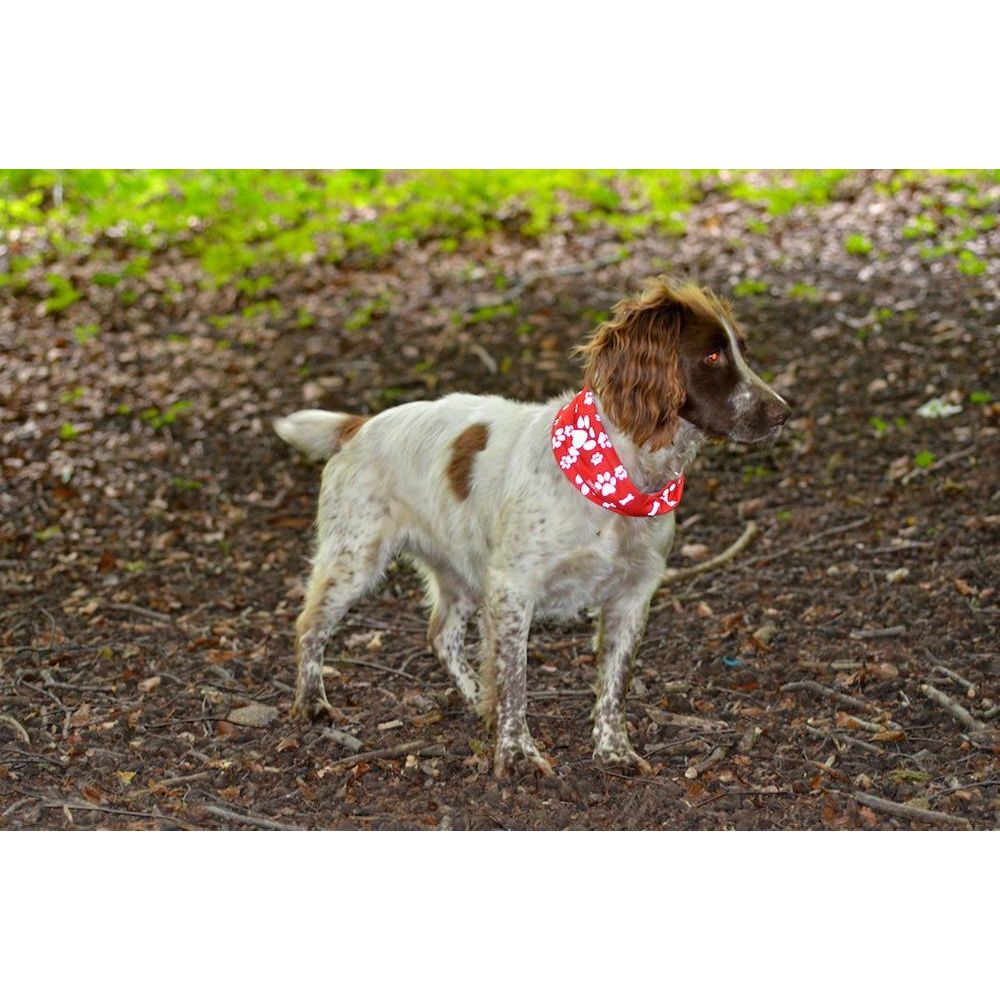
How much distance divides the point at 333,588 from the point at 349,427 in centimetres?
78

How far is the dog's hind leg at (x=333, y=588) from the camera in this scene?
5.78 meters

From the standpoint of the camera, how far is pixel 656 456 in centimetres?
505

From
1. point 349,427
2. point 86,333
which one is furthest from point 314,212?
point 349,427

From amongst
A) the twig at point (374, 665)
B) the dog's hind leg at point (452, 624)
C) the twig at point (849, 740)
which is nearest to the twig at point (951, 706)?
the twig at point (849, 740)

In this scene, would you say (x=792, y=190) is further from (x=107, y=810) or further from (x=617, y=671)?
(x=107, y=810)

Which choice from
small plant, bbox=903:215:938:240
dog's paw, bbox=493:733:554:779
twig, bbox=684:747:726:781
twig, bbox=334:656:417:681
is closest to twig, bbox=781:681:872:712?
twig, bbox=684:747:726:781

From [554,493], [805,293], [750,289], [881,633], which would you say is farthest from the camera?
[750,289]

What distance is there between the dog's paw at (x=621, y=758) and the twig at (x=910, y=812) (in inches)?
33.9

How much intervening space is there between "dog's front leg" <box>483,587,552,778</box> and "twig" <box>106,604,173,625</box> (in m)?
2.49

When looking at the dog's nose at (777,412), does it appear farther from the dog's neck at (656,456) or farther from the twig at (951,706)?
the twig at (951,706)

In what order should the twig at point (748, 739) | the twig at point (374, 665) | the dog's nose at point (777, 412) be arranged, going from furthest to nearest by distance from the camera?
the twig at point (374, 665), the twig at point (748, 739), the dog's nose at point (777, 412)

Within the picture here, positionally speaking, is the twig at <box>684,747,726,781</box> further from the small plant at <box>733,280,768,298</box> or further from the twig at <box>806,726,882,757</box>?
the small plant at <box>733,280,768,298</box>

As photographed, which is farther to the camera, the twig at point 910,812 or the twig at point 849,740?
the twig at point 849,740

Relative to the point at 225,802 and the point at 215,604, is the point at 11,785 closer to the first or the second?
the point at 225,802
